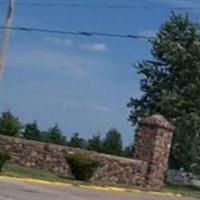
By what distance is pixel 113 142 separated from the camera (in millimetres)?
58344

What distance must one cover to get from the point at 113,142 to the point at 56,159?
2290 centimetres

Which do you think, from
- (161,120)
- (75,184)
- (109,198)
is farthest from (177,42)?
(109,198)

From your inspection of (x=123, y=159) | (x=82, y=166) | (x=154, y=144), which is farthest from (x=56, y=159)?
(x=154, y=144)

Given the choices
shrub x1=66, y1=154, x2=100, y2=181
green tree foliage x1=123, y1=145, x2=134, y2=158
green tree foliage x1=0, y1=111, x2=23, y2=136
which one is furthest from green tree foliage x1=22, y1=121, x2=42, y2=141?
shrub x1=66, y1=154, x2=100, y2=181

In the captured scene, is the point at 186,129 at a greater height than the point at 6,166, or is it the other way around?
the point at 186,129

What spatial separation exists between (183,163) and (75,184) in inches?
1041

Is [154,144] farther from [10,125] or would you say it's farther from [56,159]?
[10,125]

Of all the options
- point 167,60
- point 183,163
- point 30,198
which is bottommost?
point 30,198

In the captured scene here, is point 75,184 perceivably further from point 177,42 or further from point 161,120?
point 177,42

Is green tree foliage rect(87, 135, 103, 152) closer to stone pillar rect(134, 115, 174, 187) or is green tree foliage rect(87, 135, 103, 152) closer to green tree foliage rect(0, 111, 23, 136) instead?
green tree foliage rect(0, 111, 23, 136)

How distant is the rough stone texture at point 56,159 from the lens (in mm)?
35625

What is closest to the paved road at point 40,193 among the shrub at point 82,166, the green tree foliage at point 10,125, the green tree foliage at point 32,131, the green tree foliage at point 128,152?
the shrub at point 82,166

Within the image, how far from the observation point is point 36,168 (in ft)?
118

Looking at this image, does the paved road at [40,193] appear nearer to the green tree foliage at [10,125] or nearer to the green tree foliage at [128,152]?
the green tree foliage at [128,152]
